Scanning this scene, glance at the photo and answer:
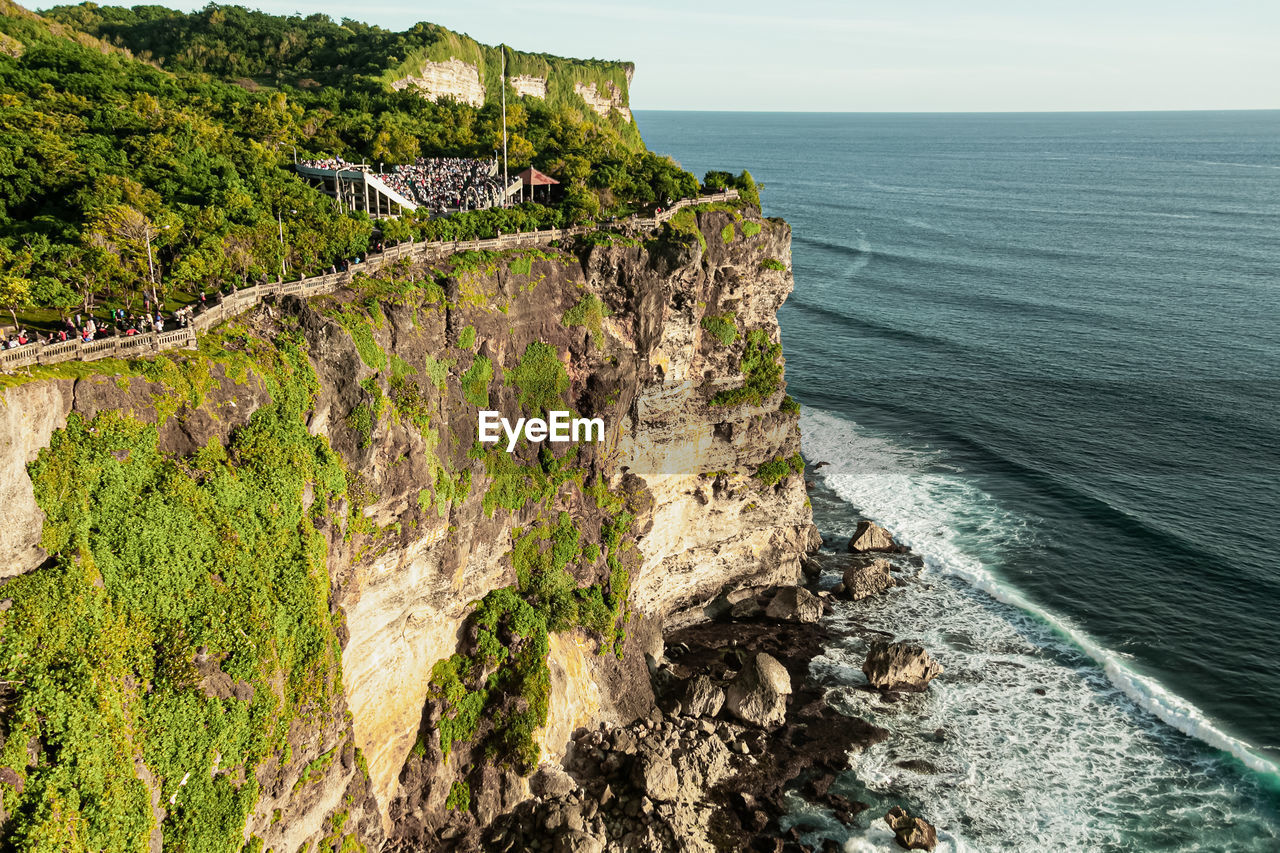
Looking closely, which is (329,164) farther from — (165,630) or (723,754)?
(723,754)

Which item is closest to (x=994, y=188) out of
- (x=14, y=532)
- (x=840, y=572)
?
(x=840, y=572)

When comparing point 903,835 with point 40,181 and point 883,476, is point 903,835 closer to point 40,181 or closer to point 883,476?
point 883,476

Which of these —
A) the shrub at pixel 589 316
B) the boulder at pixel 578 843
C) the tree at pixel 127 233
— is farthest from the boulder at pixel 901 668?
the tree at pixel 127 233

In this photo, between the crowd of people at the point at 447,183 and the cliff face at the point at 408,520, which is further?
the crowd of people at the point at 447,183

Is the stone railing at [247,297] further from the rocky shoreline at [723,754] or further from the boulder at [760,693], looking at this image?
the boulder at [760,693]

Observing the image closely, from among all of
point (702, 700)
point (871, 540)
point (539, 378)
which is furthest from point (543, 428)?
point (871, 540)


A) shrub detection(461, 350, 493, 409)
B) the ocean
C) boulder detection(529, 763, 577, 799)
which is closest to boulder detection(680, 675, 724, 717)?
the ocean
